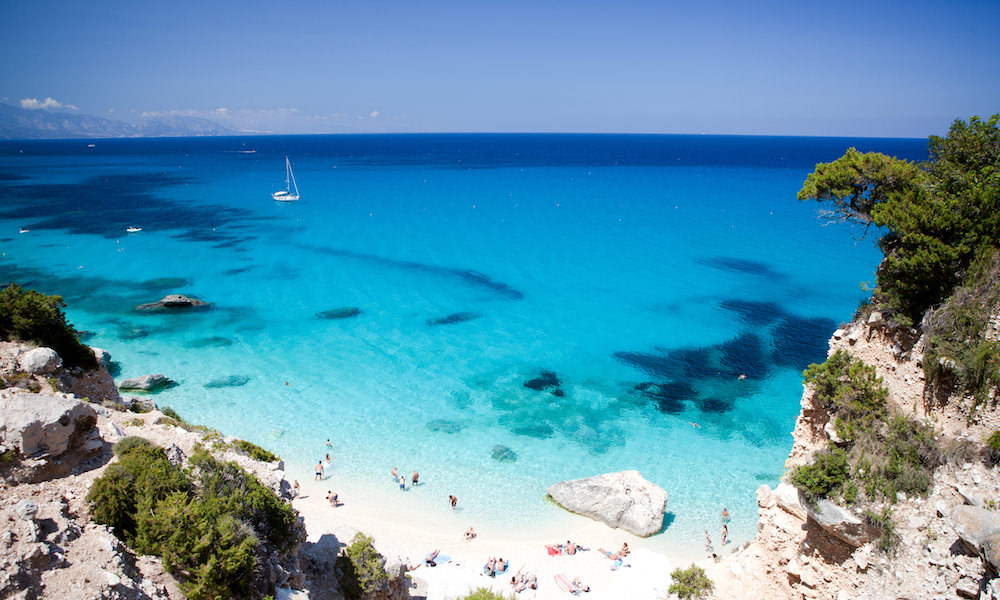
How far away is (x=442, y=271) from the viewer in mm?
54719

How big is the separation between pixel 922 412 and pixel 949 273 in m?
3.94

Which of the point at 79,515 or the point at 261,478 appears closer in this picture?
the point at 79,515

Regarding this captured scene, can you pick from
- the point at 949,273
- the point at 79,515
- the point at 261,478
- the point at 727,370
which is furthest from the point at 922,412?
the point at 727,370

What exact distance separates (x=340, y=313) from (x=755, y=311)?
35.6 m

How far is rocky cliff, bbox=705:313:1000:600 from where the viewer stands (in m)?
10.7

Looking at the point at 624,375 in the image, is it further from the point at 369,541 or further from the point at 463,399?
the point at 369,541

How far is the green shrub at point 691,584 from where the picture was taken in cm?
1578

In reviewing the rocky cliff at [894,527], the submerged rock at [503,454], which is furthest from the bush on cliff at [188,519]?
the submerged rock at [503,454]

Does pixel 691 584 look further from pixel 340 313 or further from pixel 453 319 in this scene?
pixel 340 313

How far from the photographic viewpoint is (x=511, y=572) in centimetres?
1981

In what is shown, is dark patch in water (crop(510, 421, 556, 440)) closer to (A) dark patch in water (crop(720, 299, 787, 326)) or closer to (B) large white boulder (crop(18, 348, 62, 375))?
(B) large white boulder (crop(18, 348, 62, 375))

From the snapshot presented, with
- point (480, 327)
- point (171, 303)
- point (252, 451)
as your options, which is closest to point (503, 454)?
point (252, 451)

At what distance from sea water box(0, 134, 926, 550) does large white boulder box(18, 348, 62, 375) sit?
1267 cm

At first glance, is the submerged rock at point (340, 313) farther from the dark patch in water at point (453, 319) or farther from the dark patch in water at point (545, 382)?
the dark patch in water at point (545, 382)
